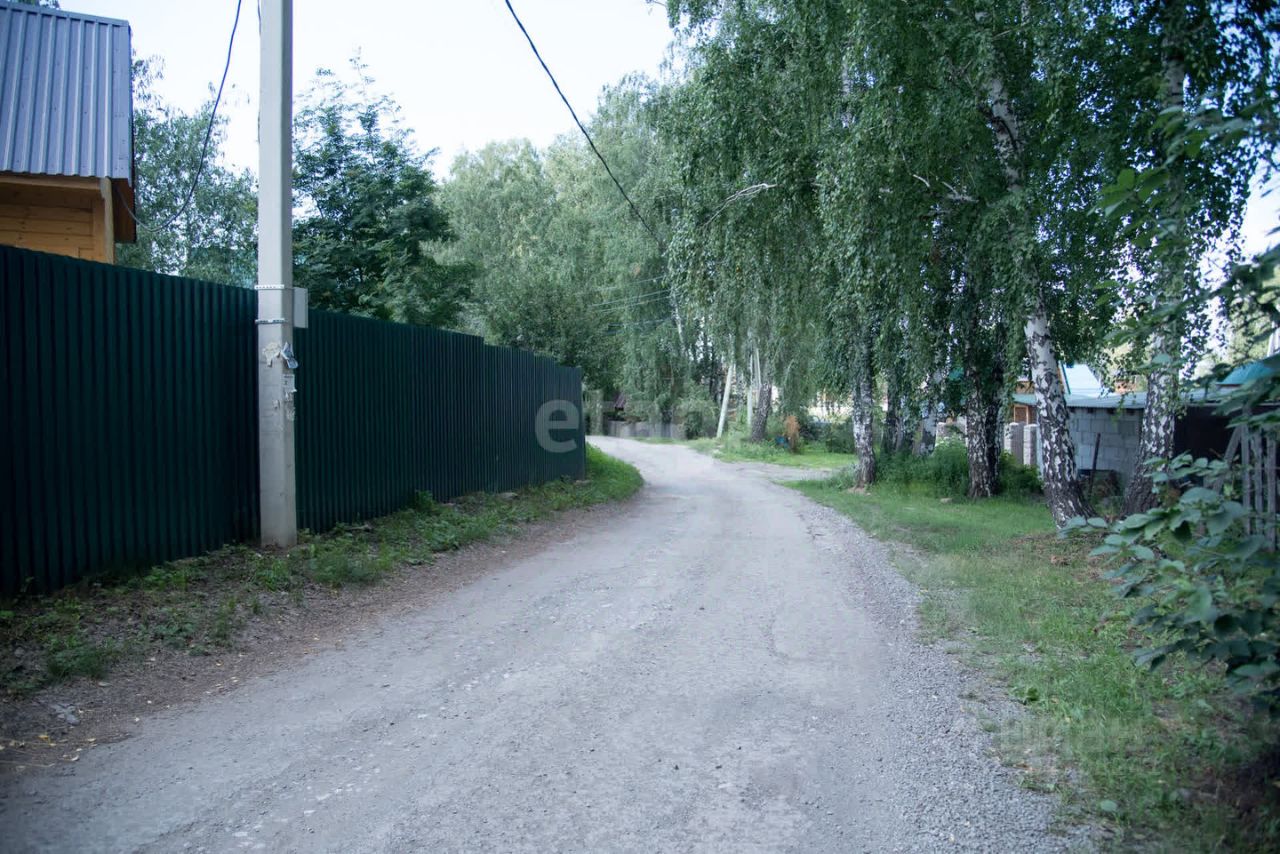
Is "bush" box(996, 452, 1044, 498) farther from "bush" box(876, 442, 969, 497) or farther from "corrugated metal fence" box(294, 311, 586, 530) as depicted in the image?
"corrugated metal fence" box(294, 311, 586, 530)

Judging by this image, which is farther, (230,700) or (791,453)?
(791,453)

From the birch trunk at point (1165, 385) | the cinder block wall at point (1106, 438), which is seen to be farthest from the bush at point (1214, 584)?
the cinder block wall at point (1106, 438)

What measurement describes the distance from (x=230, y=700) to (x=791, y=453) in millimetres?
30575

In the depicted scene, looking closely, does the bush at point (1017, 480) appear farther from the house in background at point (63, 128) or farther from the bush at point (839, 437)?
the bush at point (839, 437)

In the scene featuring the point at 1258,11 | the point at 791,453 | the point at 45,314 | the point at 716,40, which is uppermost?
the point at 716,40

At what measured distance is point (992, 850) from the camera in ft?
10.9

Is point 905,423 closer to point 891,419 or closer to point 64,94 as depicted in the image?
point 891,419

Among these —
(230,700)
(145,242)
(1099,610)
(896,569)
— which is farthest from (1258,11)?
(145,242)

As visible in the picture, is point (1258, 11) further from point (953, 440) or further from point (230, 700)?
point (953, 440)

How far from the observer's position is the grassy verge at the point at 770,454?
98.8ft

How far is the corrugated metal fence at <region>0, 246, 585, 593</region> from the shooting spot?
5855mm

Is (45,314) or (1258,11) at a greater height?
(1258,11)

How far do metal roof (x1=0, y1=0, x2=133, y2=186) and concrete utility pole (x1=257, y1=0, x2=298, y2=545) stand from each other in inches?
131

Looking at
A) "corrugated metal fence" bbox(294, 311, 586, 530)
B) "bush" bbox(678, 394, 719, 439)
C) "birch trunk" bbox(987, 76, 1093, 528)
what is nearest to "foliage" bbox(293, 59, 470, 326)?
"corrugated metal fence" bbox(294, 311, 586, 530)
